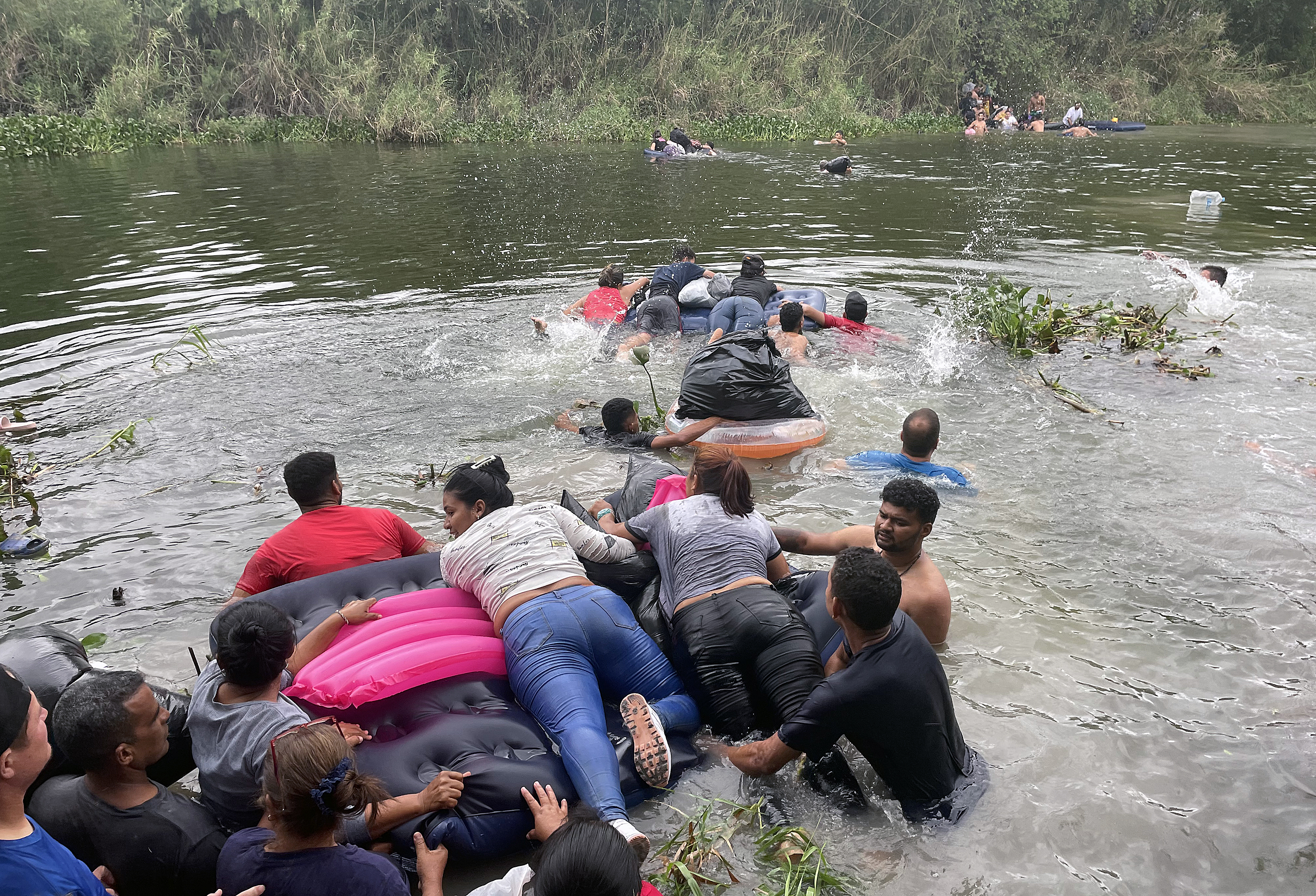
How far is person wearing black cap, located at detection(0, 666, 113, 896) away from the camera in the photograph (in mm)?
2383

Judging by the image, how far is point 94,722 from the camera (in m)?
2.88

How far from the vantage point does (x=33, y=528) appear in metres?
6.02

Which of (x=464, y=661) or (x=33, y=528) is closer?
(x=464, y=661)

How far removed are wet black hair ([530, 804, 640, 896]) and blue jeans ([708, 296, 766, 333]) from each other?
7011 millimetres

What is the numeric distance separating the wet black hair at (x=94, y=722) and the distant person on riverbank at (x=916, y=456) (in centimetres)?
462

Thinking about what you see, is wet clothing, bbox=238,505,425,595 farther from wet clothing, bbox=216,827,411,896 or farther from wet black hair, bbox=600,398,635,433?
wet black hair, bbox=600,398,635,433

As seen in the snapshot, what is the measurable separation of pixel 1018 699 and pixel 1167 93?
1585 inches

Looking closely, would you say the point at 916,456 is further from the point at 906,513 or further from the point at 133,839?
the point at 133,839

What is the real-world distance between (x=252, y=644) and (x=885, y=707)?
7.65ft

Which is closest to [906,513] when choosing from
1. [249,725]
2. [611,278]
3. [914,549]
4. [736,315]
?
[914,549]

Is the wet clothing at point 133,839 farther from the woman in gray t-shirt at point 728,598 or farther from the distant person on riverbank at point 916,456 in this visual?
the distant person on riverbank at point 916,456

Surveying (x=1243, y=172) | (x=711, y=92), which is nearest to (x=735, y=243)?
(x=1243, y=172)

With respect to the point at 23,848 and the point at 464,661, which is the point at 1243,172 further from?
the point at 23,848

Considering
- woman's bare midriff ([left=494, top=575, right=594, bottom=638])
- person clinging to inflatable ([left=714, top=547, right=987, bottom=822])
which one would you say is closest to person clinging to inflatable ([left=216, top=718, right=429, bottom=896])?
woman's bare midriff ([left=494, top=575, right=594, bottom=638])
